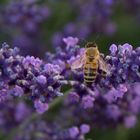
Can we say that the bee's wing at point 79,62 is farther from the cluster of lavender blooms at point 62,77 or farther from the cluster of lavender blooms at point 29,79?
the cluster of lavender blooms at point 29,79

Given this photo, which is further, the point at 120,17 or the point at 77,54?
the point at 120,17

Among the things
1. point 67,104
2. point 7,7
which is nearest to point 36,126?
point 67,104

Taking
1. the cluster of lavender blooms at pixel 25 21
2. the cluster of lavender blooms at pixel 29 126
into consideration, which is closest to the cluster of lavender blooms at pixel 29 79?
the cluster of lavender blooms at pixel 29 126

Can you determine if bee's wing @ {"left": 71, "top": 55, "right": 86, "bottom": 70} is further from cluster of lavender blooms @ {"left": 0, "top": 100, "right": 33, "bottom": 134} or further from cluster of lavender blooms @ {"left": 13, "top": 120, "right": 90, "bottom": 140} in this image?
cluster of lavender blooms @ {"left": 0, "top": 100, "right": 33, "bottom": 134}

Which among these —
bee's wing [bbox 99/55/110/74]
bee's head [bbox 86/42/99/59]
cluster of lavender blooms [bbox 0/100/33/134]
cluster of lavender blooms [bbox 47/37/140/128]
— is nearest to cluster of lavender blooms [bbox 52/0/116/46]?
cluster of lavender blooms [bbox 0/100/33/134]

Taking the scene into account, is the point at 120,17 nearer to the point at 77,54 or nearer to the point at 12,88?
the point at 77,54

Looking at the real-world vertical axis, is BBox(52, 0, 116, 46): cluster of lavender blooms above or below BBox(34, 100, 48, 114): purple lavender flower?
above
